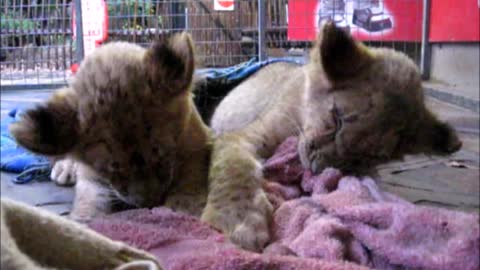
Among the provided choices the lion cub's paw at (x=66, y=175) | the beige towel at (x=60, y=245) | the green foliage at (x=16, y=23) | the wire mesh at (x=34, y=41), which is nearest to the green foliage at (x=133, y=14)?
the wire mesh at (x=34, y=41)

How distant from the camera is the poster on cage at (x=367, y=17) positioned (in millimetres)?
4008

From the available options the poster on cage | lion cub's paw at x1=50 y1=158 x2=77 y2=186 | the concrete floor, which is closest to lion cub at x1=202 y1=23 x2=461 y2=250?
the concrete floor

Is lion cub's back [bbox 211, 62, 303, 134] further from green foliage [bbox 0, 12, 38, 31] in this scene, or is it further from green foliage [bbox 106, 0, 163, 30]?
green foliage [bbox 0, 12, 38, 31]

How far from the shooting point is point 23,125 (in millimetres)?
1723

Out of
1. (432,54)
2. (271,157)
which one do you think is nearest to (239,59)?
(432,54)

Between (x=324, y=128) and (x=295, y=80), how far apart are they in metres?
0.59

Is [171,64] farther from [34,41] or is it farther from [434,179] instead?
[34,41]

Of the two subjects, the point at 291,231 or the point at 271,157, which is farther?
the point at 271,157

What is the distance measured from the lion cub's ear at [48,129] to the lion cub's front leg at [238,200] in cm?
37

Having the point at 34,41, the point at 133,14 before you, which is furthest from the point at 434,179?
the point at 34,41

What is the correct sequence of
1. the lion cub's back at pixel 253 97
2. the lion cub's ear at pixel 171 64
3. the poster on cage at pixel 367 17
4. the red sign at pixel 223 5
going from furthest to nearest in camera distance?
the red sign at pixel 223 5 < the poster on cage at pixel 367 17 < the lion cub's back at pixel 253 97 < the lion cub's ear at pixel 171 64

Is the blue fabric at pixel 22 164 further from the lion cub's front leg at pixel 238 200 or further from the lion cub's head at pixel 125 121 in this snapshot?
the lion cub's front leg at pixel 238 200

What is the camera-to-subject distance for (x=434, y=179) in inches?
98.8

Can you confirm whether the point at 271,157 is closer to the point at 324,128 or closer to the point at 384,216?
the point at 324,128
